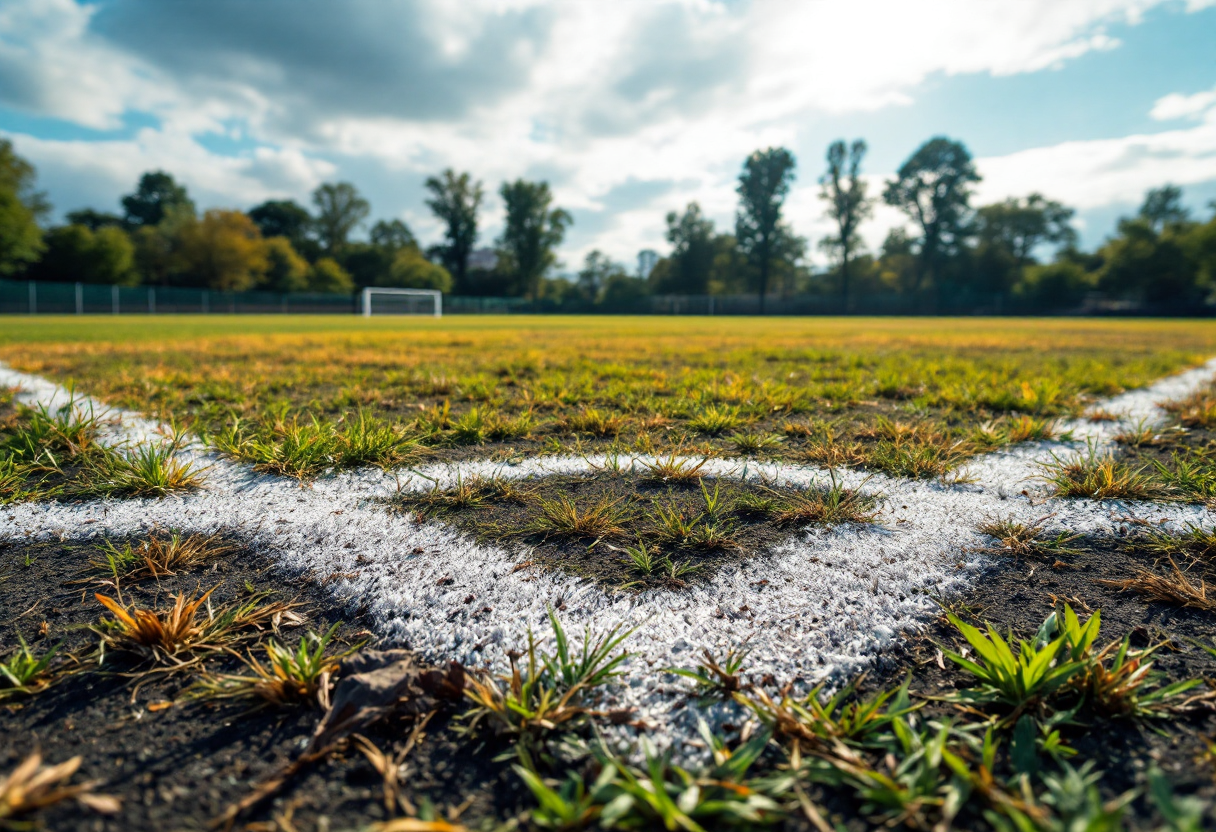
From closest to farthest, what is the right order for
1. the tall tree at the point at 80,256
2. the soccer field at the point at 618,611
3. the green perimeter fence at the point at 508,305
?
the soccer field at the point at 618,611
the green perimeter fence at the point at 508,305
the tall tree at the point at 80,256

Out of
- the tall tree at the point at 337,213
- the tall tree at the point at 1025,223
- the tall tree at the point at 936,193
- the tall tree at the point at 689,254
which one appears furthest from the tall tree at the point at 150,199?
the tall tree at the point at 1025,223

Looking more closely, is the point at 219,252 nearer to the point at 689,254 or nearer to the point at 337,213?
the point at 337,213

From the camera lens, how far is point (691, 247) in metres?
61.3

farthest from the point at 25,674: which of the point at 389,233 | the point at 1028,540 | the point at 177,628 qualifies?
the point at 389,233

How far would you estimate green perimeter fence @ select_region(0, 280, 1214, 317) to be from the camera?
34.9 meters

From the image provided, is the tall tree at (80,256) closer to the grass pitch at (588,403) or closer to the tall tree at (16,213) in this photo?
the tall tree at (16,213)

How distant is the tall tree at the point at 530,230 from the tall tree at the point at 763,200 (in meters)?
19.3

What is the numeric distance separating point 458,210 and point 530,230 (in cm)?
906

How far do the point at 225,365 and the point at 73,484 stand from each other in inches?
159

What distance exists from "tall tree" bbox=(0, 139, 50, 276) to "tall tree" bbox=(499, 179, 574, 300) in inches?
1457

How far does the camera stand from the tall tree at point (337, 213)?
64750 millimetres

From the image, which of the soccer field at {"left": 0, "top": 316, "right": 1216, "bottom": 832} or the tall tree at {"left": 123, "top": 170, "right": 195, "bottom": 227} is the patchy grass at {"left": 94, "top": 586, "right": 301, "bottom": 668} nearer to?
the soccer field at {"left": 0, "top": 316, "right": 1216, "bottom": 832}

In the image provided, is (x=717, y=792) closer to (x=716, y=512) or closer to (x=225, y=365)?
(x=716, y=512)

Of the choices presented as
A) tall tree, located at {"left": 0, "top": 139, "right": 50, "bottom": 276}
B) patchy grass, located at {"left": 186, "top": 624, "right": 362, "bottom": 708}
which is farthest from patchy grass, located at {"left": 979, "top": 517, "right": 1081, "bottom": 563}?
tall tree, located at {"left": 0, "top": 139, "right": 50, "bottom": 276}
